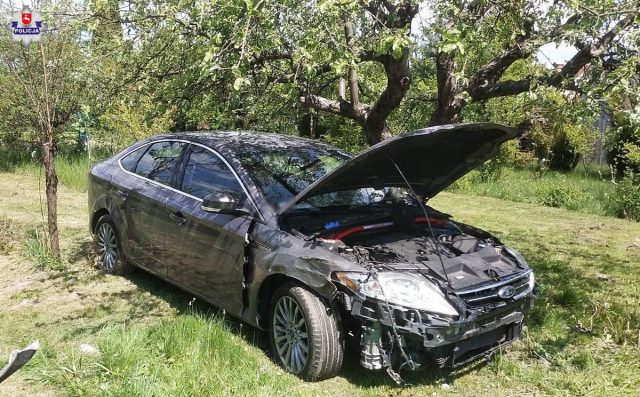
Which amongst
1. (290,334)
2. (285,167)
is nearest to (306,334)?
(290,334)

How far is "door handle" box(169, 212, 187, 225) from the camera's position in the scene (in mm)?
4930

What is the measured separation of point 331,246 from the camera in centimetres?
394

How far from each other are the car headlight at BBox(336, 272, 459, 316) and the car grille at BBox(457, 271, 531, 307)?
0.59ft

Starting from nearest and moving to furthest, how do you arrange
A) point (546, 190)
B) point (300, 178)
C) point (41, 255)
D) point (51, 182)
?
1. point (300, 178)
2. point (51, 182)
3. point (41, 255)
4. point (546, 190)

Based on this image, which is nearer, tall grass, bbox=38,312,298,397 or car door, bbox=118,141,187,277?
tall grass, bbox=38,312,298,397

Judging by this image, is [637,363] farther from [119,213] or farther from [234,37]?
[119,213]

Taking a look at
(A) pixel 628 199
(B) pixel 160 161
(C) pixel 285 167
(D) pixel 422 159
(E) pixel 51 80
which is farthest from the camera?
(A) pixel 628 199

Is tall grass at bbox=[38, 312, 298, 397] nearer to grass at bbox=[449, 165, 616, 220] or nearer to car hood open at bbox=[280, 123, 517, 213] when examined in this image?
car hood open at bbox=[280, 123, 517, 213]

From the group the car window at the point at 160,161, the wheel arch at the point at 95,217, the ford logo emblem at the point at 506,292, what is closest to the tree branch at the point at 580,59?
the ford logo emblem at the point at 506,292

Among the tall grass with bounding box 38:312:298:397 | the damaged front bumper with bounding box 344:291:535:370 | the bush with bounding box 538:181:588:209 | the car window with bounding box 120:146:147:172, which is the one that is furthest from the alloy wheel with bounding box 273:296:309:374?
the bush with bounding box 538:181:588:209

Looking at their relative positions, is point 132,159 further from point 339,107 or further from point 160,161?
point 339,107

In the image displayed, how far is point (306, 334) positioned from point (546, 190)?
10.2 metres

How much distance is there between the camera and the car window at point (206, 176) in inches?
188

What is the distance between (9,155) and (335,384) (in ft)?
48.2
